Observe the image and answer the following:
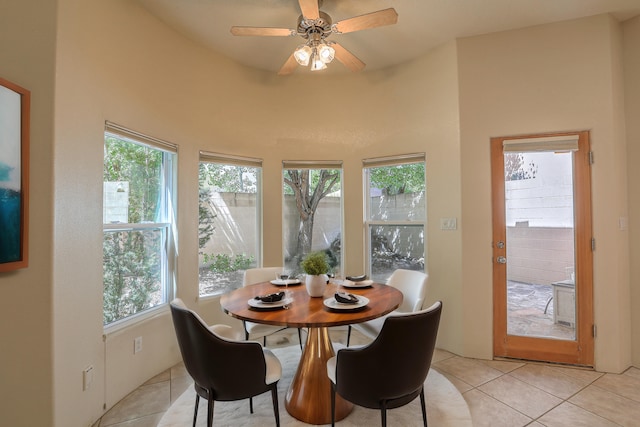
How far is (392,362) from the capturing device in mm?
1499

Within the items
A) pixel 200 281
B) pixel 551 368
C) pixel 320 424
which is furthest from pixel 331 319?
pixel 551 368

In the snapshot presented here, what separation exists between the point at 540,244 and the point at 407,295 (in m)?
1.34

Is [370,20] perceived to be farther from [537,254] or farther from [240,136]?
[537,254]

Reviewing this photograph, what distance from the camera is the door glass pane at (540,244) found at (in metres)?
2.72

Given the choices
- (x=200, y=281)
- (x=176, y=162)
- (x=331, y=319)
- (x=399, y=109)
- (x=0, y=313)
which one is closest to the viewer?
(x=0, y=313)

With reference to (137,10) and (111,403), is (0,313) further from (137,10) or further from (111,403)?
(137,10)

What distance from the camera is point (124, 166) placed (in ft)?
7.82

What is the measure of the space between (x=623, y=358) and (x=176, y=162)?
4241 millimetres

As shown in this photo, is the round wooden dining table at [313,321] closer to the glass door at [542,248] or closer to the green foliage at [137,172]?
the green foliage at [137,172]

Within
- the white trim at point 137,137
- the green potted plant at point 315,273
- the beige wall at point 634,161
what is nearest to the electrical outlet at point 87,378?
the green potted plant at point 315,273

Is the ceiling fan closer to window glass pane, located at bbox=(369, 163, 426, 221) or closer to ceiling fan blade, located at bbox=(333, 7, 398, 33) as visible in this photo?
ceiling fan blade, located at bbox=(333, 7, 398, 33)

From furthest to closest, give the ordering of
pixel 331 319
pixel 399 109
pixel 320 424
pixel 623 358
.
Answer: pixel 399 109, pixel 623 358, pixel 320 424, pixel 331 319

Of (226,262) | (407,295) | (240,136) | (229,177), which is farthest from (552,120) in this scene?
(226,262)

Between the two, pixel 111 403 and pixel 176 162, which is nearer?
pixel 111 403
